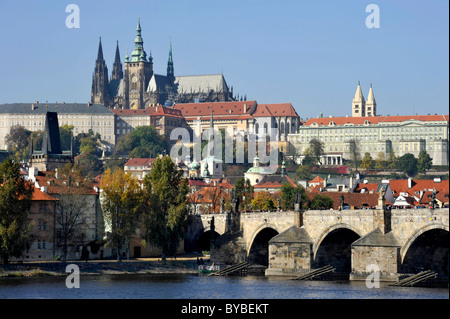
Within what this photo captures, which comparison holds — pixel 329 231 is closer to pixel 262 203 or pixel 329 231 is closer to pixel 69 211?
pixel 69 211

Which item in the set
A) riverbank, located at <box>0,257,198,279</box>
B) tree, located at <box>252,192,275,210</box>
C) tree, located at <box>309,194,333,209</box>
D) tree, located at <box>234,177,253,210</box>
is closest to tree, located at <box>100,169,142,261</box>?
riverbank, located at <box>0,257,198,279</box>

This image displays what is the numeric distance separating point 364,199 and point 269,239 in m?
19.0

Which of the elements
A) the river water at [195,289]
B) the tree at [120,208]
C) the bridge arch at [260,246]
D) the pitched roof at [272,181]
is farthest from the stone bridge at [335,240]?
the pitched roof at [272,181]

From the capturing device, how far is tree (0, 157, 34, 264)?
73.6 meters

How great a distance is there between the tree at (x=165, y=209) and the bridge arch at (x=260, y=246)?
17.5ft

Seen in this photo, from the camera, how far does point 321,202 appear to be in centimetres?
10169

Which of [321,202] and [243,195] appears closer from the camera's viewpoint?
[321,202]

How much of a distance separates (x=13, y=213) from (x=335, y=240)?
21.9 m

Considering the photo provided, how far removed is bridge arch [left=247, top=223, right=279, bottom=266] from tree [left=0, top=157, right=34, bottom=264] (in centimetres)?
1724

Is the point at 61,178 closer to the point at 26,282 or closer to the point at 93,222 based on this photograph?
the point at 93,222

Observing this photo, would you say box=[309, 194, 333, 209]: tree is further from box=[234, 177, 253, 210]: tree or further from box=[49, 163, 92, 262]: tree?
box=[49, 163, 92, 262]: tree

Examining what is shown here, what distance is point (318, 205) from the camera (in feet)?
329

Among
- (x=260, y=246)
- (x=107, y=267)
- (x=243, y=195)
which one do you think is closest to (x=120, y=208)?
(x=107, y=267)
